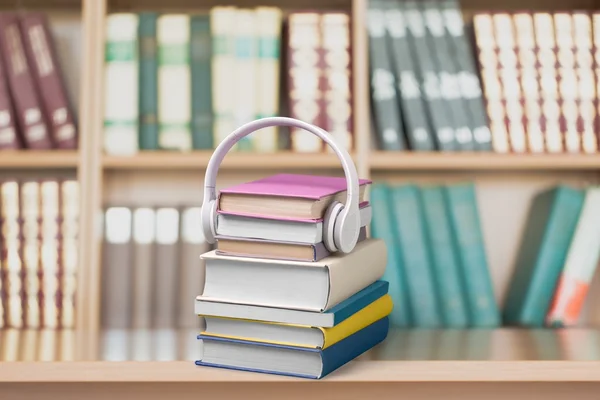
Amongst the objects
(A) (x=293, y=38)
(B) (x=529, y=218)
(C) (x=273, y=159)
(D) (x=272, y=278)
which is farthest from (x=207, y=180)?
(B) (x=529, y=218)

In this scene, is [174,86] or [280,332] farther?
[174,86]

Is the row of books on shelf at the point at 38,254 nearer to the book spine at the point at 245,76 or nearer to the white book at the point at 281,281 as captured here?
the book spine at the point at 245,76

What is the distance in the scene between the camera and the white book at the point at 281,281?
43.5 inches

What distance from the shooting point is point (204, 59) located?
1720 mm

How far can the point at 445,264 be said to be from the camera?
1.71 metres

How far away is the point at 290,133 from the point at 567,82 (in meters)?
0.65

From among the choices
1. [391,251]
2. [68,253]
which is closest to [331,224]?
[391,251]

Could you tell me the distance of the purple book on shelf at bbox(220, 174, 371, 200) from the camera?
3.68 ft

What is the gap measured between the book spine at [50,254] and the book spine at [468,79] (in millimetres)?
947

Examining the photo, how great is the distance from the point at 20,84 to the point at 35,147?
15 centimetres

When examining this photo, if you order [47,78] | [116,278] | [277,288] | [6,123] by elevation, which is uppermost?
[47,78]

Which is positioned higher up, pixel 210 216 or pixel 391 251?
pixel 210 216

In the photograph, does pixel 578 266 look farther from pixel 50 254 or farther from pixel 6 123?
pixel 6 123

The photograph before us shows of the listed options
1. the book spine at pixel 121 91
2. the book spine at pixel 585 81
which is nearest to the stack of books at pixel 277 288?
the book spine at pixel 121 91
